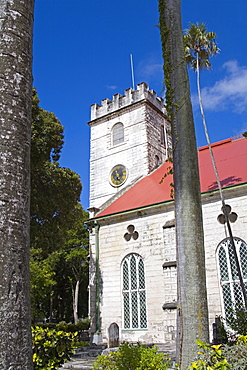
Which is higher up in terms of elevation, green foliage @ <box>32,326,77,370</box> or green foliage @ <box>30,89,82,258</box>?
green foliage @ <box>30,89,82,258</box>

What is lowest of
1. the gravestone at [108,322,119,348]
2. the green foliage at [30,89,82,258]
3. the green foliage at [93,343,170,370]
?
the gravestone at [108,322,119,348]

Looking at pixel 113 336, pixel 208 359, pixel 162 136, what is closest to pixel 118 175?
pixel 162 136

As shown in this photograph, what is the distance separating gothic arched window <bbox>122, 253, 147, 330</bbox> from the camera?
16.5 metres

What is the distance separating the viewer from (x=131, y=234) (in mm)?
17703

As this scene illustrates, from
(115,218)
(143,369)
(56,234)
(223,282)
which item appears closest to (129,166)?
(115,218)

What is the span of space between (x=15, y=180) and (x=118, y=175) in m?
22.0

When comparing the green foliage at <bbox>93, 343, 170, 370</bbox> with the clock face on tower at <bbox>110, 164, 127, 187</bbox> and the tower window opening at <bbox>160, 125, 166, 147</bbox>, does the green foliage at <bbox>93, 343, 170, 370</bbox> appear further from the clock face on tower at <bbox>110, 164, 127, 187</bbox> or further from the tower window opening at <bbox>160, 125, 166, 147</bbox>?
the tower window opening at <bbox>160, 125, 166, 147</bbox>

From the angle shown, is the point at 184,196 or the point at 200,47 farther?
the point at 200,47

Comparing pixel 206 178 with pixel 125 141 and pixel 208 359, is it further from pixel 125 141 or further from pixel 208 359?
pixel 208 359

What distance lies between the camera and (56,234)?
17797 mm

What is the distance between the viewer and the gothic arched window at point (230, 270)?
14.0 meters

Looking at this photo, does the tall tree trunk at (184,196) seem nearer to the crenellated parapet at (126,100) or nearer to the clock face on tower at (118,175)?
the clock face on tower at (118,175)

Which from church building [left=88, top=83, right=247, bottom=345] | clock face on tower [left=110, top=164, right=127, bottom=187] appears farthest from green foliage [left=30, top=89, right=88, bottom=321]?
clock face on tower [left=110, top=164, right=127, bottom=187]

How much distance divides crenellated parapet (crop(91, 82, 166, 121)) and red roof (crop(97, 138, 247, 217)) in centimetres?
717
